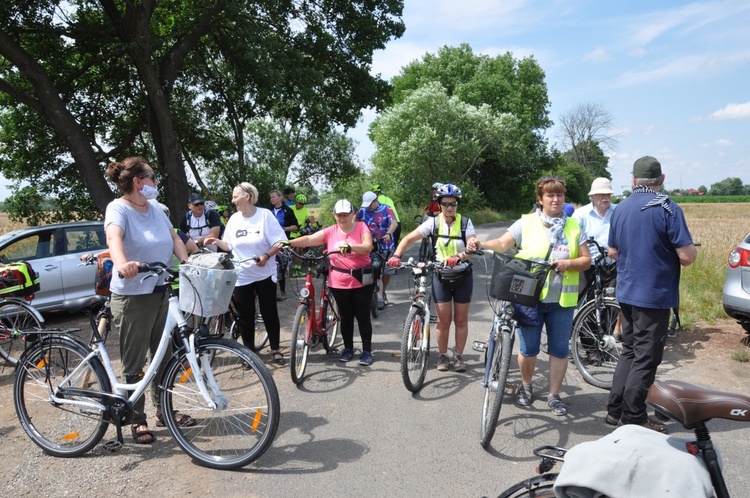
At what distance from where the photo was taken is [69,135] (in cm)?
1039

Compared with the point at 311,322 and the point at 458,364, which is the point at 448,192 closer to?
the point at 458,364

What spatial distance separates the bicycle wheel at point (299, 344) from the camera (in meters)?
5.06

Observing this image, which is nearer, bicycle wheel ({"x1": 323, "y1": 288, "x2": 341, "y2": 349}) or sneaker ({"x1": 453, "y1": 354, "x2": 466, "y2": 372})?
sneaker ({"x1": 453, "y1": 354, "x2": 466, "y2": 372})

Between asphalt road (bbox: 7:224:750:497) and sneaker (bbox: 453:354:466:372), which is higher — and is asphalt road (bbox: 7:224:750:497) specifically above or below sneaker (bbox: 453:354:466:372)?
below

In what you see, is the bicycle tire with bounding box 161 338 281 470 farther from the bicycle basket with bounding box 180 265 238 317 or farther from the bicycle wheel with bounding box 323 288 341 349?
the bicycle wheel with bounding box 323 288 341 349

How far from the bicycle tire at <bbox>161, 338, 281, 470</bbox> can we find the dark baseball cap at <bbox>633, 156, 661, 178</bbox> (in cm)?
319

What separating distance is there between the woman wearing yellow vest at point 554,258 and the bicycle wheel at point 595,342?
1115 mm

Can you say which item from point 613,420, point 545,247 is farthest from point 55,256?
point 613,420

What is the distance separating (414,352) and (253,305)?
6.06 feet

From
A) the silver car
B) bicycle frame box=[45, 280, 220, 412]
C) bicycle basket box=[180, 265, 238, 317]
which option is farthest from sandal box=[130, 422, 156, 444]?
the silver car

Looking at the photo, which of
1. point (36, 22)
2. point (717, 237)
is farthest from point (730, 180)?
point (36, 22)

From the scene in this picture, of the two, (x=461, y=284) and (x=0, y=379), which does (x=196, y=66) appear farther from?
(x=461, y=284)

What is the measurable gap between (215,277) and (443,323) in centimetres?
269

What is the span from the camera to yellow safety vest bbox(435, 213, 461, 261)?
17.2 feet
